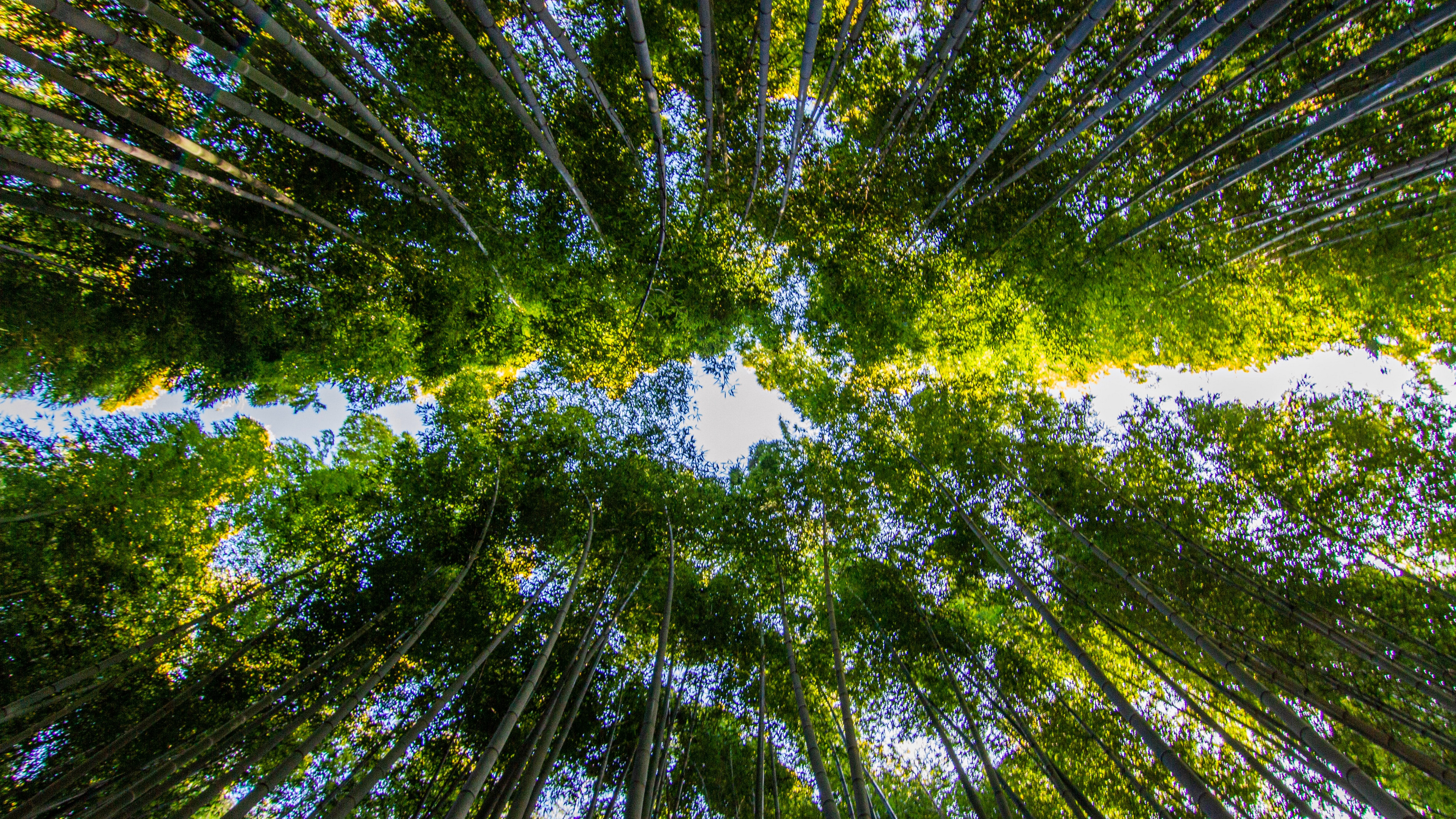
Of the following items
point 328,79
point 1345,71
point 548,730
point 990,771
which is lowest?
point 548,730

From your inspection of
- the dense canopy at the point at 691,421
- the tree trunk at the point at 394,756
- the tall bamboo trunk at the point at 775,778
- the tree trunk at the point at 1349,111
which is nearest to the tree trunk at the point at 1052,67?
the dense canopy at the point at 691,421

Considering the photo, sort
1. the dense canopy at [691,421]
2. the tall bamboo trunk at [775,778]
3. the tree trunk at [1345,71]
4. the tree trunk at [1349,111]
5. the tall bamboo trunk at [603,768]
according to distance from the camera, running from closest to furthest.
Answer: the tree trunk at [1345,71], the tree trunk at [1349,111], the tall bamboo trunk at [603,768], the tall bamboo trunk at [775,778], the dense canopy at [691,421]

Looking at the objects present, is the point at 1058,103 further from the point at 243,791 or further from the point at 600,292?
the point at 243,791

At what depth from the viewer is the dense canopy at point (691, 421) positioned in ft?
13.8

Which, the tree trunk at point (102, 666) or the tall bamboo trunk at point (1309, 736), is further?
the tree trunk at point (102, 666)

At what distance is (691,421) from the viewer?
700 centimetres

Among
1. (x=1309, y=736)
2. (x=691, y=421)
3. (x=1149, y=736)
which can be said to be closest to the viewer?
(x=1309, y=736)

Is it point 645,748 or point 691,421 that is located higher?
point 691,421

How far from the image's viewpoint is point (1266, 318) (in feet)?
20.6

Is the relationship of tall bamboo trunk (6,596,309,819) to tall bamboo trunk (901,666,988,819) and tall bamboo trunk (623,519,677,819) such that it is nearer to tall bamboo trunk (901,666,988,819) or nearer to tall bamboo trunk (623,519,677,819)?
tall bamboo trunk (623,519,677,819)

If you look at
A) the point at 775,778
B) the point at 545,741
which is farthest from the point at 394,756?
the point at 775,778

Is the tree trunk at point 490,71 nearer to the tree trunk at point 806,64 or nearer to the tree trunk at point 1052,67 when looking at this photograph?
the tree trunk at point 806,64

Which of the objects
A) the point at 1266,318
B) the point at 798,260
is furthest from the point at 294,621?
the point at 1266,318

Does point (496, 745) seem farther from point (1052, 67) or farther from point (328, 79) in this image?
point (1052, 67)
